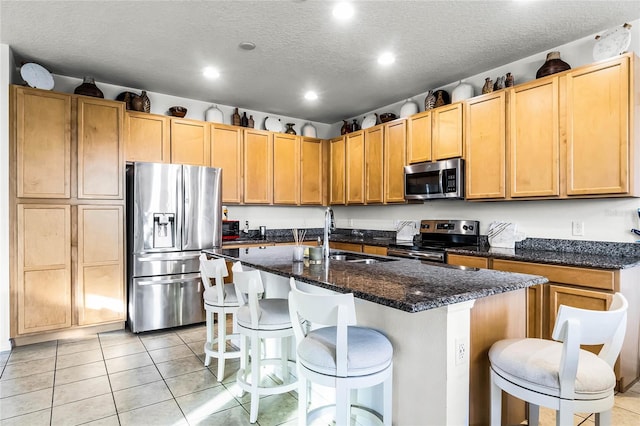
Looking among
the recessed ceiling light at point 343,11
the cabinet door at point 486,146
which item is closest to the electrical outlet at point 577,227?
the cabinet door at point 486,146

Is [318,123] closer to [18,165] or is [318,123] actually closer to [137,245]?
[137,245]

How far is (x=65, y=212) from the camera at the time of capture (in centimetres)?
352

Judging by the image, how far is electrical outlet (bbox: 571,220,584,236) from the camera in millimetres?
3107

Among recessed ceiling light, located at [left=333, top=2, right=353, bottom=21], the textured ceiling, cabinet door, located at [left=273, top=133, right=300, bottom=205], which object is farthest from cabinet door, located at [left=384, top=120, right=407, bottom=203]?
recessed ceiling light, located at [left=333, top=2, right=353, bottom=21]

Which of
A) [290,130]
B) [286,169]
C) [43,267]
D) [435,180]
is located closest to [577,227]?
[435,180]

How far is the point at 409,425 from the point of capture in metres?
1.61

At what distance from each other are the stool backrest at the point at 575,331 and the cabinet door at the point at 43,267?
4.02 meters

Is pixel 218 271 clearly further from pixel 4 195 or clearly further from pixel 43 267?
pixel 4 195

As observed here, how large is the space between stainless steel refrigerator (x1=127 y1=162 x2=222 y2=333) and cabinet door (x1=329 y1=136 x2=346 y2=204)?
2.03 metres

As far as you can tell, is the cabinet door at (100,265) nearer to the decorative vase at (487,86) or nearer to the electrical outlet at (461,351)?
the electrical outlet at (461,351)

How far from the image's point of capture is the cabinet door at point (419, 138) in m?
4.13

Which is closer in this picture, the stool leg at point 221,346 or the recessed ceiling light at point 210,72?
the stool leg at point 221,346

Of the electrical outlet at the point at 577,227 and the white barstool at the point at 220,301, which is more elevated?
the electrical outlet at the point at 577,227

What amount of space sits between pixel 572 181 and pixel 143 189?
397cm
